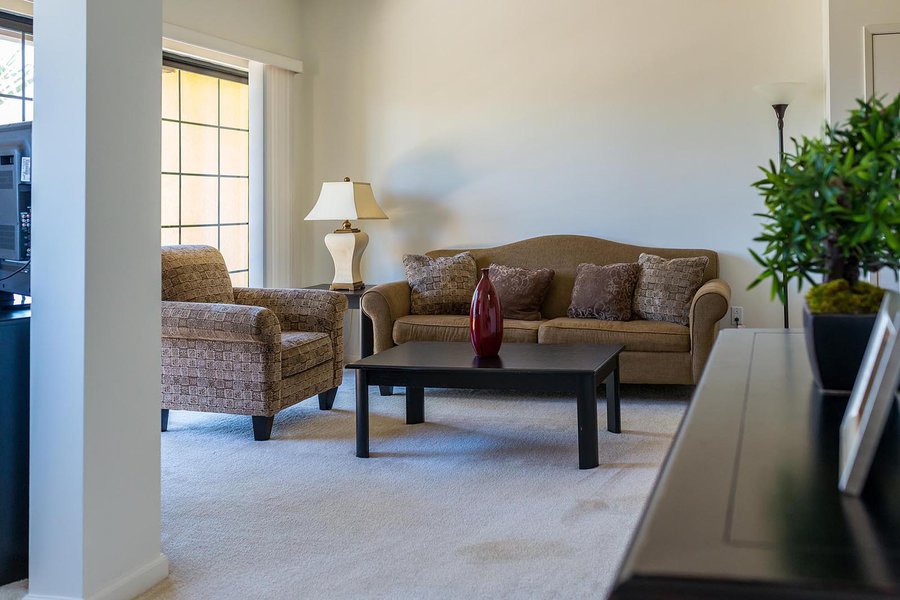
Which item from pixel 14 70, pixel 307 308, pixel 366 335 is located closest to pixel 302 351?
pixel 307 308

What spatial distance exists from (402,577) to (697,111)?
4213mm

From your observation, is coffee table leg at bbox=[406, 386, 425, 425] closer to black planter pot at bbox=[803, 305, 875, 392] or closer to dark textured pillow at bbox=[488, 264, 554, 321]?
dark textured pillow at bbox=[488, 264, 554, 321]

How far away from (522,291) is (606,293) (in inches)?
20.9

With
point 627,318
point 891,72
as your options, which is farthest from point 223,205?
point 891,72

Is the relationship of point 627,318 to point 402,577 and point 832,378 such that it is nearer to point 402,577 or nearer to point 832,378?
point 402,577

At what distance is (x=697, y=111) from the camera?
5.98 meters

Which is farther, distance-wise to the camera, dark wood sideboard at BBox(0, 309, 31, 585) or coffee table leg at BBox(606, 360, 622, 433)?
coffee table leg at BBox(606, 360, 622, 433)

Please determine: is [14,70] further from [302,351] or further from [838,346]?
[838,346]

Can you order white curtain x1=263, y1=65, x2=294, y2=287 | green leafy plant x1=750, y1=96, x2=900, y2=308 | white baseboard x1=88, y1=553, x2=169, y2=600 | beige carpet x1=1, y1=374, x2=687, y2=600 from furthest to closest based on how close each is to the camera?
white curtain x1=263, y1=65, x2=294, y2=287
beige carpet x1=1, y1=374, x2=687, y2=600
white baseboard x1=88, y1=553, x2=169, y2=600
green leafy plant x1=750, y1=96, x2=900, y2=308

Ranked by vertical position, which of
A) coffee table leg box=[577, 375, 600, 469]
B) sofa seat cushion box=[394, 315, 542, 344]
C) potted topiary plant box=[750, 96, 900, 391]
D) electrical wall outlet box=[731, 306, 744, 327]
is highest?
potted topiary plant box=[750, 96, 900, 391]

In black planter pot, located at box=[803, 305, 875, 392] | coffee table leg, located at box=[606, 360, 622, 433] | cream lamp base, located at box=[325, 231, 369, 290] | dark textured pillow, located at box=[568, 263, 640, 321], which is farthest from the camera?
cream lamp base, located at box=[325, 231, 369, 290]

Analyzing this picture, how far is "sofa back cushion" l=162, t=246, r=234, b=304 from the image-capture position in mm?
4754

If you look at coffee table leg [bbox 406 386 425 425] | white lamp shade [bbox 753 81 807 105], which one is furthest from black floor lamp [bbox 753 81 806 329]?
coffee table leg [bbox 406 386 425 425]

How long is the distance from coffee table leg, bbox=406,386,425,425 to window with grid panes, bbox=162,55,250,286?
Result: 198 cm
